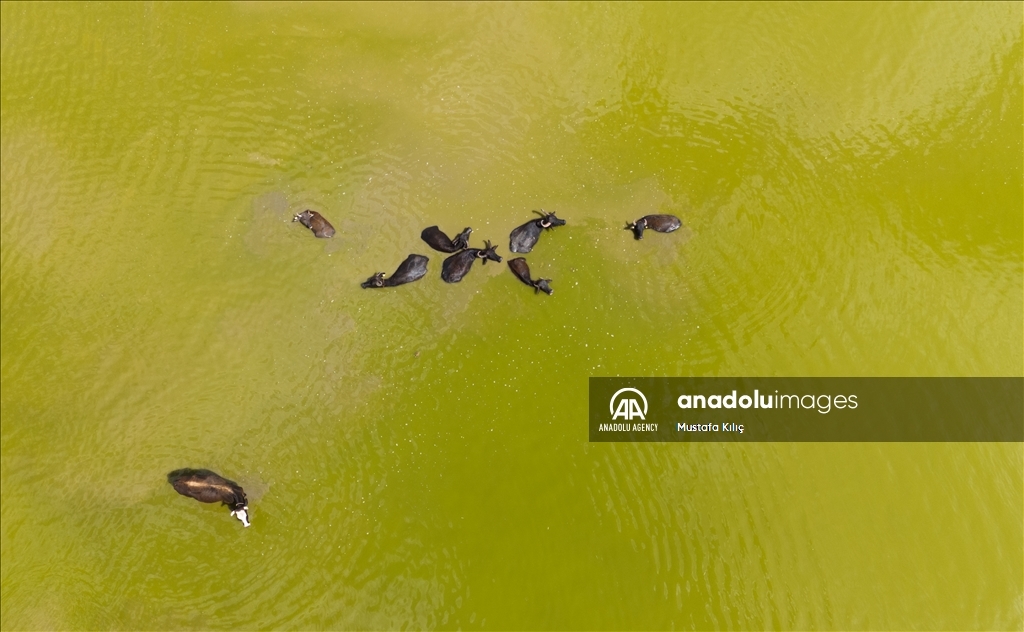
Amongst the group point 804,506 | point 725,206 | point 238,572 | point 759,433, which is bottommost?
point 238,572

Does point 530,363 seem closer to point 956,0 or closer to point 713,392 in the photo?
point 713,392

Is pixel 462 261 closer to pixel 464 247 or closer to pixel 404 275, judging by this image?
pixel 464 247

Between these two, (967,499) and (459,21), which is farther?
(459,21)

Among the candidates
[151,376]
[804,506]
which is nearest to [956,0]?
[804,506]

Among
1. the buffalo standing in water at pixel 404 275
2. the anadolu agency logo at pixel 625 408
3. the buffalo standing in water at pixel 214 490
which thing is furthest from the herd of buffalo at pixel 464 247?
the buffalo standing in water at pixel 214 490

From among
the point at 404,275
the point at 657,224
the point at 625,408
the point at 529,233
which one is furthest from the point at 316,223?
the point at 625,408

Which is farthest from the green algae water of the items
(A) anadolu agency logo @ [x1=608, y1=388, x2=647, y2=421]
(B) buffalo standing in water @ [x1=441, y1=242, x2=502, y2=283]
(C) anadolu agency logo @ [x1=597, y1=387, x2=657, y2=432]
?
(A) anadolu agency logo @ [x1=608, y1=388, x2=647, y2=421]
